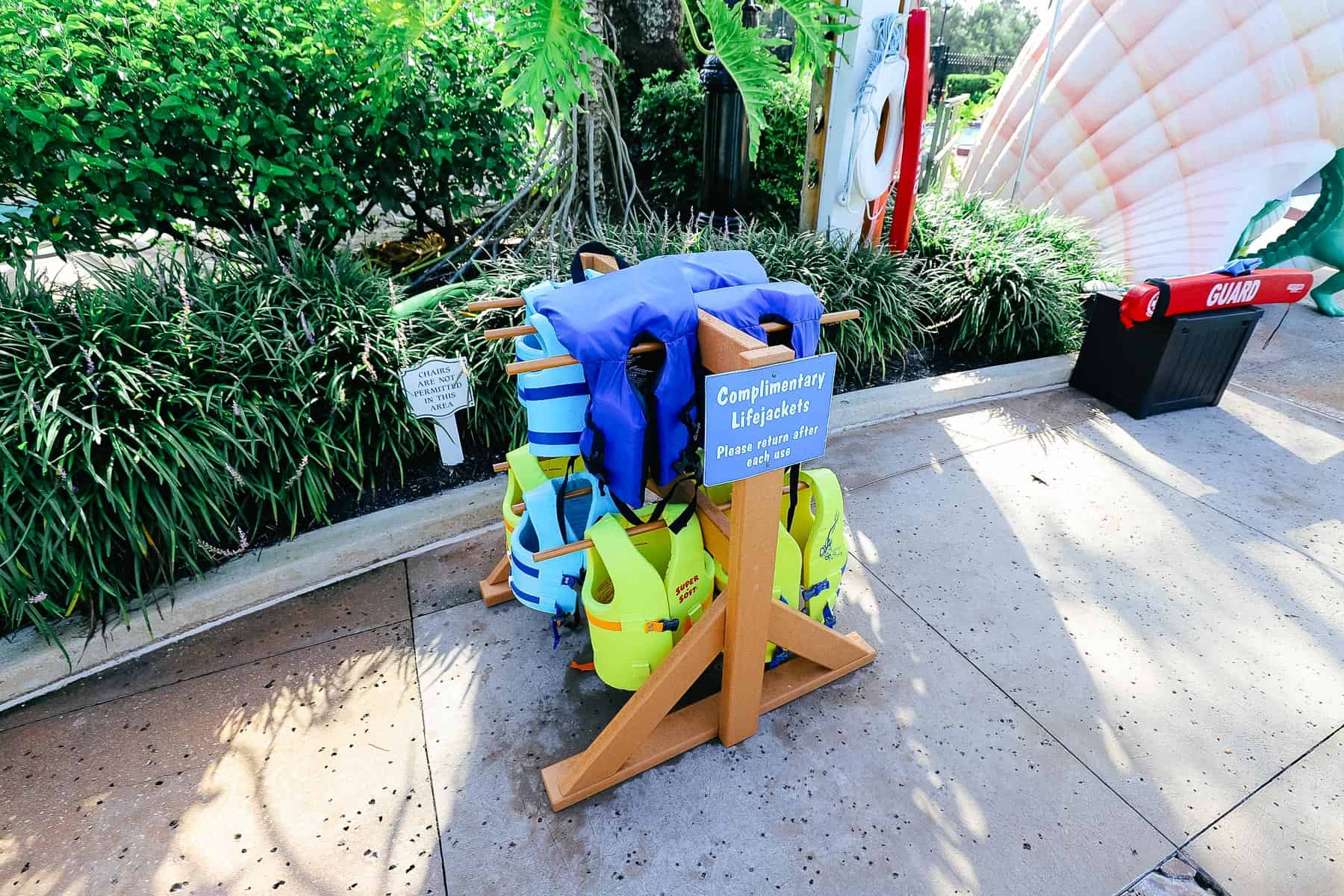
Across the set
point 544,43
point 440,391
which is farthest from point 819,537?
point 544,43

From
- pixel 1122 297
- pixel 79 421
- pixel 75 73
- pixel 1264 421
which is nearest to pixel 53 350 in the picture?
pixel 79 421

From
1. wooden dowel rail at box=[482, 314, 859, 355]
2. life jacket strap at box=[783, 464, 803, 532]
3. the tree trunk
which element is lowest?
life jacket strap at box=[783, 464, 803, 532]

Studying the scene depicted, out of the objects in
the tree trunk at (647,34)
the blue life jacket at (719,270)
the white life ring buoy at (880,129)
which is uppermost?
the tree trunk at (647,34)

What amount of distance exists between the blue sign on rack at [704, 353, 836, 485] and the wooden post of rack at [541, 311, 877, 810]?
0.06 m

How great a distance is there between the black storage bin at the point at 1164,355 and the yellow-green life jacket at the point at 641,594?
3720 millimetres

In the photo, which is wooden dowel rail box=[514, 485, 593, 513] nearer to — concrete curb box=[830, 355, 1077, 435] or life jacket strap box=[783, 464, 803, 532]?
life jacket strap box=[783, 464, 803, 532]

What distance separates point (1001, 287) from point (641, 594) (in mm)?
4206

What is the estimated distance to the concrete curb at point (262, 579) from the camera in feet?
7.57

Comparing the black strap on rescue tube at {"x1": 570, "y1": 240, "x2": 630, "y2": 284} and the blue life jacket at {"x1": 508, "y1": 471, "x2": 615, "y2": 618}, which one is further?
the black strap on rescue tube at {"x1": 570, "y1": 240, "x2": 630, "y2": 284}

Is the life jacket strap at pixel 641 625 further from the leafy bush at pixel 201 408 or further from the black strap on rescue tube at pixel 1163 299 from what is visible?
the black strap on rescue tube at pixel 1163 299

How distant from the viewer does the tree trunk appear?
231 inches

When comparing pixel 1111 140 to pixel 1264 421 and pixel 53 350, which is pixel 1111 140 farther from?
pixel 53 350

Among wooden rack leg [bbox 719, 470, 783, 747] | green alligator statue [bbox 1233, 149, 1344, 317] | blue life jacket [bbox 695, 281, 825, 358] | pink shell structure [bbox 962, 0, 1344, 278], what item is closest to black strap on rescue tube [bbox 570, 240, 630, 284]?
blue life jacket [bbox 695, 281, 825, 358]

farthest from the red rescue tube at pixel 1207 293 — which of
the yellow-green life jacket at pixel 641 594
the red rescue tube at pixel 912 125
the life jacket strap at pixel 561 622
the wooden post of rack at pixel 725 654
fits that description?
the life jacket strap at pixel 561 622
